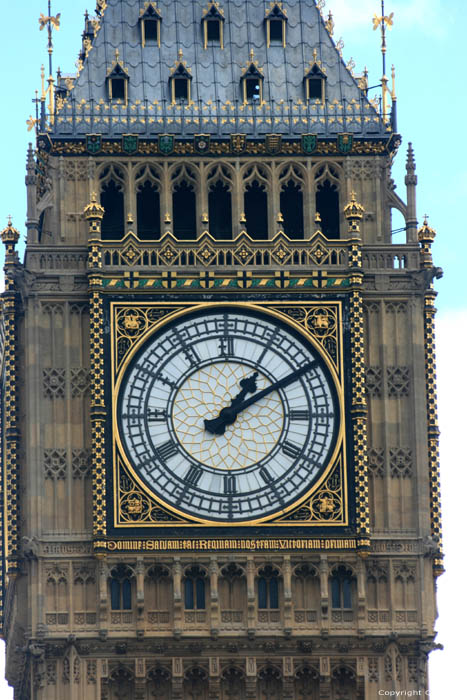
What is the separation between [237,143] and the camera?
2395 inches

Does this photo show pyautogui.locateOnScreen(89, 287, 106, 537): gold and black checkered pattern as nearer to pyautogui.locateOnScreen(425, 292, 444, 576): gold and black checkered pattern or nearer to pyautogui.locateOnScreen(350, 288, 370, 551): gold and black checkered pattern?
pyautogui.locateOnScreen(350, 288, 370, 551): gold and black checkered pattern

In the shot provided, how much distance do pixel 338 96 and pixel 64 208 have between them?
454cm

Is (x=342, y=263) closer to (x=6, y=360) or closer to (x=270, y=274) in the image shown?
(x=270, y=274)

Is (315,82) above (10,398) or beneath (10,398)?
above

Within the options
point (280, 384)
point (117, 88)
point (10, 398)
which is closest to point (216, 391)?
point (280, 384)

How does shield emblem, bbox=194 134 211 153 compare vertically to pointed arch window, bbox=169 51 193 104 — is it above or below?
below

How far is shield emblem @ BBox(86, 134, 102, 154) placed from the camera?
6072cm

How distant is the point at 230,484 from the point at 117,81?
6.65 meters

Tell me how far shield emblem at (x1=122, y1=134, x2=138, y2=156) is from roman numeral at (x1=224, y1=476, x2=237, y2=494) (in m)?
5.30

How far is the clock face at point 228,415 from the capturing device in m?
59.0

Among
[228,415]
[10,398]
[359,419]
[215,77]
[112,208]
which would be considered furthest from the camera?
[215,77]

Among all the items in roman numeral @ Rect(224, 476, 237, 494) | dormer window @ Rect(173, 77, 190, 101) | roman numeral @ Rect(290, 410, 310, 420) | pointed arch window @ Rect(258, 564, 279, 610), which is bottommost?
pointed arch window @ Rect(258, 564, 279, 610)
